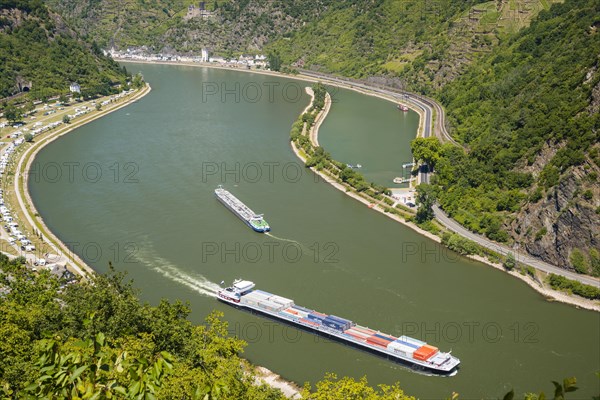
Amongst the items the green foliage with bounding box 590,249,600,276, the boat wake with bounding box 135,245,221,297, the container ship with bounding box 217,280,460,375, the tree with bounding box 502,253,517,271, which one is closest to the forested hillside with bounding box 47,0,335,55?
the boat wake with bounding box 135,245,221,297

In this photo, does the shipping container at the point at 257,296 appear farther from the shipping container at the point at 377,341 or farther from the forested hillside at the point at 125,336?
the shipping container at the point at 377,341

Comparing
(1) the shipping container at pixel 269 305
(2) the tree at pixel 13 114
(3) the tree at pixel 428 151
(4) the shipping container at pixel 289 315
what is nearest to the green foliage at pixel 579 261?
(4) the shipping container at pixel 289 315

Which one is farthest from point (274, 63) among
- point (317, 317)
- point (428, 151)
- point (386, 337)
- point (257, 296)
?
point (386, 337)

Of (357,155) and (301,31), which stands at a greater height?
(301,31)

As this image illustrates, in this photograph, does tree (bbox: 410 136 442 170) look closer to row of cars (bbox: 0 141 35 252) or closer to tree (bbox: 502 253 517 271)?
tree (bbox: 502 253 517 271)

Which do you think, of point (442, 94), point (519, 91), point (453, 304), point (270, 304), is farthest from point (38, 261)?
point (442, 94)

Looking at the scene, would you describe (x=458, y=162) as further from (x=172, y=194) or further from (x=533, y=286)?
(x=172, y=194)

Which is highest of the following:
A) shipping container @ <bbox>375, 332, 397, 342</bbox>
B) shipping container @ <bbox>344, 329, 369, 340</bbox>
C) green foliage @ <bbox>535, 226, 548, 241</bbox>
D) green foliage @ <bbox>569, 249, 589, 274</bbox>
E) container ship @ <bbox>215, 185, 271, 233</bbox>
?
green foliage @ <bbox>535, 226, 548, 241</bbox>
